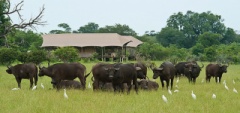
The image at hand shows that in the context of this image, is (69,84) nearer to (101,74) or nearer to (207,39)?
(101,74)

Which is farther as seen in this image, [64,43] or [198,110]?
[64,43]

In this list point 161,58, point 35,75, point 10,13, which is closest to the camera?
point 35,75

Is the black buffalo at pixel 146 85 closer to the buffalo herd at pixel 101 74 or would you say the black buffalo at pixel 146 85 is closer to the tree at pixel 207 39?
the buffalo herd at pixel 101 74

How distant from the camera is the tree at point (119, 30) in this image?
75.3m

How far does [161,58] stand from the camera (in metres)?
54.4

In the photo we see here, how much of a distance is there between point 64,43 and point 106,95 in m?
39.4

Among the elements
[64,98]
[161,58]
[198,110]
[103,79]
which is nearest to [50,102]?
[64,98]

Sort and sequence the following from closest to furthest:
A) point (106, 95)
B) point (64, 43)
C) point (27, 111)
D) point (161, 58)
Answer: point (27, 111) < point (106, 95) < point (64, 43) < point (161, 58)

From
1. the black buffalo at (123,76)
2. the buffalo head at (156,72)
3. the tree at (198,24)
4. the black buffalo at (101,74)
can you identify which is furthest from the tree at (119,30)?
the black buffalo at (123,76)

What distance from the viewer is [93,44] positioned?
48312mm

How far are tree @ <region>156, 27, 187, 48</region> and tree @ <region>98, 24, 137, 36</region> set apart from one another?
29.6 ft

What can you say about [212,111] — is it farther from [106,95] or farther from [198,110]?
[106,95]

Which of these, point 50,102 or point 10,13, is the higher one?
point 10,13

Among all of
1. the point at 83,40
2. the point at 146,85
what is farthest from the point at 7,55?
the point at 146,85
